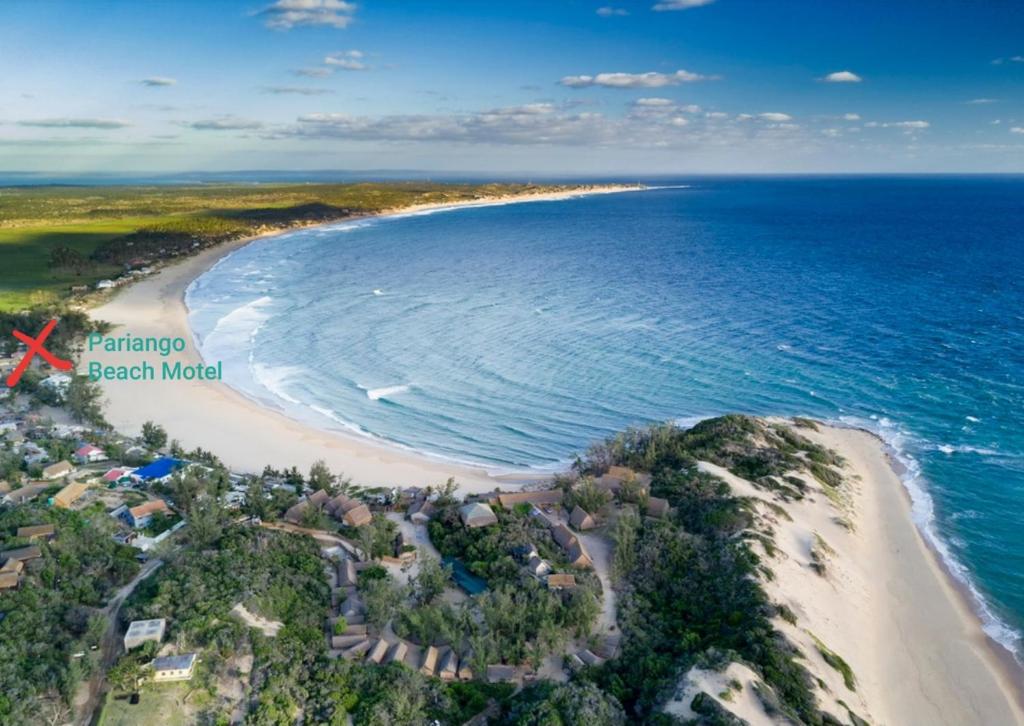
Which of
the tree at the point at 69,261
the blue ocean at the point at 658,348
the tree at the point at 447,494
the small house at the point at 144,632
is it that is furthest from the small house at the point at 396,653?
the tree at the point at 69,261

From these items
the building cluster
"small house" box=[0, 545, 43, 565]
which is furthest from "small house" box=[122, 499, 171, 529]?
"small house" box=[0, 545, 43, 565]

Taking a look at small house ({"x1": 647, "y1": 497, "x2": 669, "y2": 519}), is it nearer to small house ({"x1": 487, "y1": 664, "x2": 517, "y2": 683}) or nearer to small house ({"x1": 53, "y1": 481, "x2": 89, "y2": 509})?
small house ({"x1": 487, "y1": 664, "x2": 517, "y2": 683})

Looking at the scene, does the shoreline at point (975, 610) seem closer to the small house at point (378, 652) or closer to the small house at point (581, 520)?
the small house at point (581, 520)

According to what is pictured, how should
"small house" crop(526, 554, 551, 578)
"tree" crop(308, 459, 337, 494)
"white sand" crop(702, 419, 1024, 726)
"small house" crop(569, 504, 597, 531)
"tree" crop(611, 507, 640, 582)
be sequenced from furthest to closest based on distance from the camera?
"tree" crop(308, 459, 337, 494)
"small house" crop(569, 504, 597, 531)
"tree" crop(611, 507, 640, 582)
"small house" crop(526, 554, 551, 578)
"white sand" crop(702, 419, 1024, 726)

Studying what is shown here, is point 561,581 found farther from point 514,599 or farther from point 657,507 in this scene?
point 657,507

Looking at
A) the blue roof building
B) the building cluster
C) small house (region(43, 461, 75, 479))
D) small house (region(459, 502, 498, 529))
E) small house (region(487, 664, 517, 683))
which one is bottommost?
small house (region(487, 664, 517, 683))

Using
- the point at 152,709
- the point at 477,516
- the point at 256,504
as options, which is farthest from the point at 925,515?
the point at 152,709

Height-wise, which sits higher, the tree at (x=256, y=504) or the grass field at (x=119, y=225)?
the grass field at (x=119, y=225)
